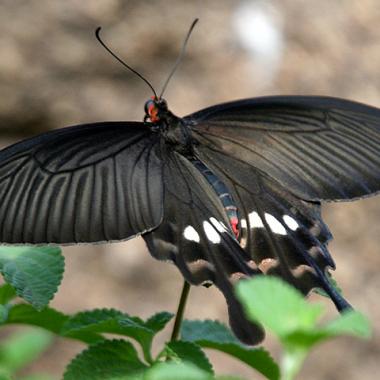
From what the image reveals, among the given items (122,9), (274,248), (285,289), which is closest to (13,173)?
(274,248)

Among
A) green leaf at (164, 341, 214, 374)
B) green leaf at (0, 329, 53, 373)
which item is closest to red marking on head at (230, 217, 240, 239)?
green leaf at (164, 341, 214, 374)

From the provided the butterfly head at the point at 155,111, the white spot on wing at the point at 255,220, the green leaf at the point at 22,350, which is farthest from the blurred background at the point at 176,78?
the white spot on wing at the point at 255,220

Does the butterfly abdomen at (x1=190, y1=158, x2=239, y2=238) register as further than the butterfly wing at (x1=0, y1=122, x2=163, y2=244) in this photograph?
Yes

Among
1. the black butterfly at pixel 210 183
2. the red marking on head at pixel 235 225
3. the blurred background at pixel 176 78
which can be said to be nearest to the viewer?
the black butterfly at pixel 210 183

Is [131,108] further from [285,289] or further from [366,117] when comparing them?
[285,289]

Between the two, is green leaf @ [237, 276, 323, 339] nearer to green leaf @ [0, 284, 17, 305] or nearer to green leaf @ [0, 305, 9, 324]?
green leaf @ [0, 305, 9, 324]

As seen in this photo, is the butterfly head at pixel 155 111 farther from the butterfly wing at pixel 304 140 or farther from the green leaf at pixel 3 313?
the green leaf at pixel 3 313
